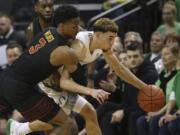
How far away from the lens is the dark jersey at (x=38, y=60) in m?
7.47

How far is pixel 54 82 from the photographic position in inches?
331

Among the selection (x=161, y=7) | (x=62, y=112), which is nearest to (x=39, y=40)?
(x=62, y=112)

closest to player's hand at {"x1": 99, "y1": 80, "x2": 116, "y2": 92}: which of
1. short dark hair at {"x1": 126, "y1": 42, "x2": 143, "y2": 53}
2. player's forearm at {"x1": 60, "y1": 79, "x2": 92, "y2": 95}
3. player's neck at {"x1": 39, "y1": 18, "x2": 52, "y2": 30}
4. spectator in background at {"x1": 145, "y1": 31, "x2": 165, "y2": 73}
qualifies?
short dark hair at {"x1": 126, "y1": 42, "x2": 143, "y2": 53}

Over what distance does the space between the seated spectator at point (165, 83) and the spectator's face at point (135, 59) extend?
37 cm

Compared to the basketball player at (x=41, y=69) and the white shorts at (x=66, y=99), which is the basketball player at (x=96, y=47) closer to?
the white shorts at (x=66, y=99)

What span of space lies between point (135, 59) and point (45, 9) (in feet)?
4.42

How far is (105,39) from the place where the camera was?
27.0ft

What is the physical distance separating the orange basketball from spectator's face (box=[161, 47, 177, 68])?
0.63 meters

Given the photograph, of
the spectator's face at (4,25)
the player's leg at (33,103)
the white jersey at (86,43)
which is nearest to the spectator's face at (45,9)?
the white jersey at (86,43)

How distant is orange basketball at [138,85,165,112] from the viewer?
868 cm

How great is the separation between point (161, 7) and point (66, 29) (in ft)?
16.1

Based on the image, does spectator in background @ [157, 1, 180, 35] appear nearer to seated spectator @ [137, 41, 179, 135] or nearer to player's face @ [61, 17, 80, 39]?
seated spectator @ [137, 41, 179, 135]

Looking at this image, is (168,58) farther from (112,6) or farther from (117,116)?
(112,6)

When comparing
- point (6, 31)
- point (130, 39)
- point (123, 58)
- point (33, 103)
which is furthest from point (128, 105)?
point (6, 31)
